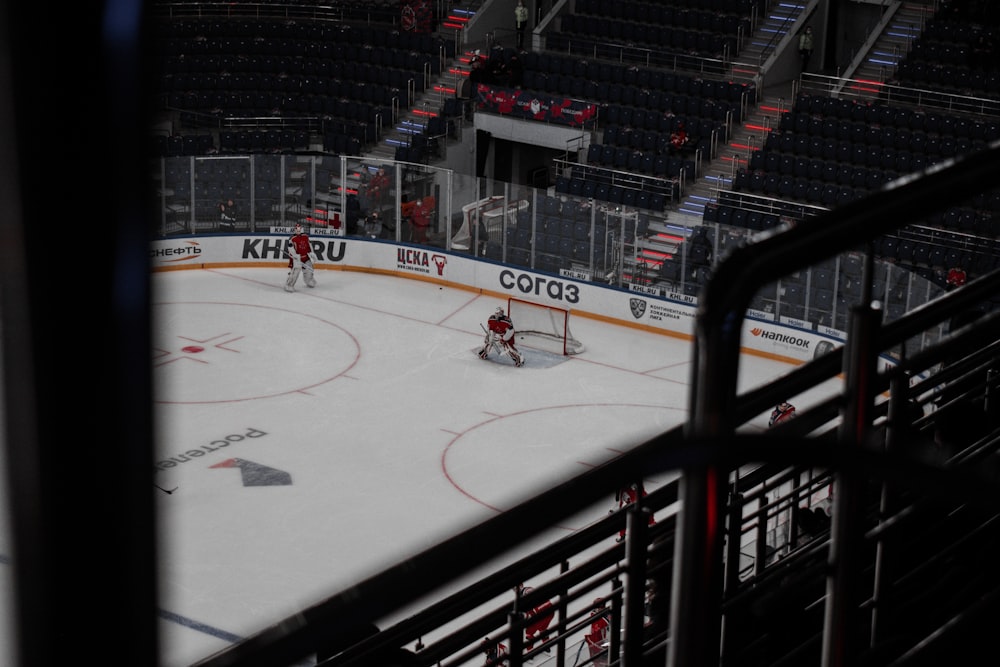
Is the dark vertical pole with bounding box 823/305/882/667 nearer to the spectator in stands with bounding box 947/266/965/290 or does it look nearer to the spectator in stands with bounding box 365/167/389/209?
the spectator in stands with bounding box 947/266/965/290

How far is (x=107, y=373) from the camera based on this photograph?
0.77 metres

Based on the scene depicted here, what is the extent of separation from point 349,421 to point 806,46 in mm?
14074

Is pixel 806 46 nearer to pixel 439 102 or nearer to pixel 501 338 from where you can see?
pixel 439 102

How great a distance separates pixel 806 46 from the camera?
2716cm

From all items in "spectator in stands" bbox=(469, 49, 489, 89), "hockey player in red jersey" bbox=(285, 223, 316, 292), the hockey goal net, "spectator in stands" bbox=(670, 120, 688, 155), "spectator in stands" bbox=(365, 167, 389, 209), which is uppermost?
"spectator in stands" bbox=(469, 49, 489, 89)

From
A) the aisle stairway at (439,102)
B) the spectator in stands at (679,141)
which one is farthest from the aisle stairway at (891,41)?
the aisle stairway at (439,102)

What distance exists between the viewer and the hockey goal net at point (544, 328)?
20.7 meters

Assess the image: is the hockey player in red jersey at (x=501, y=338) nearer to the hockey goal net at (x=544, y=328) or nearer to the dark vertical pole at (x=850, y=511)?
the hockey goal net at (x=544, y=328)

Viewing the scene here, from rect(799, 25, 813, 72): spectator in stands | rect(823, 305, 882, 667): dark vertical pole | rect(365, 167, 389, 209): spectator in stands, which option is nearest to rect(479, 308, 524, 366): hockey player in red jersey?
rect(365, 167, 389, 209): spectator in stands

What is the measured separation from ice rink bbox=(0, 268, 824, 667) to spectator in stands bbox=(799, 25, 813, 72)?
8.56m

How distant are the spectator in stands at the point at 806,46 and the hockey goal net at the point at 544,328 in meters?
9.24

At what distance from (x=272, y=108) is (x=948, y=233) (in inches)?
543

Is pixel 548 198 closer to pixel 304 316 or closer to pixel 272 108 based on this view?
pixel 304 316

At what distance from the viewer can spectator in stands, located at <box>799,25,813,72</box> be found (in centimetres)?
2708
